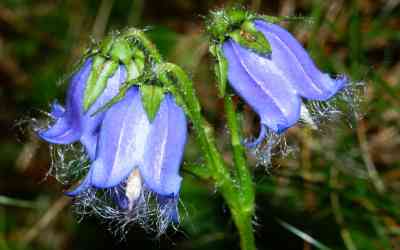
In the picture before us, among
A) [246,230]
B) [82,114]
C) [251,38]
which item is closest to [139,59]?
[82,114]

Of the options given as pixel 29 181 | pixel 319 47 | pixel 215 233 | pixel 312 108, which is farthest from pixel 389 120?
pixel 29 181

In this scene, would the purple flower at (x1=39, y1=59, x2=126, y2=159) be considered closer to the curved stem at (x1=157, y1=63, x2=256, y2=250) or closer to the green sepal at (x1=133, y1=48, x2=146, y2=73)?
the green sepal at (x1=133, y1=48, x2=146, y2=73)

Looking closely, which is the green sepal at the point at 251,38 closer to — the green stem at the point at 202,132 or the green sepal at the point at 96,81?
the green stem at the point at 202,132

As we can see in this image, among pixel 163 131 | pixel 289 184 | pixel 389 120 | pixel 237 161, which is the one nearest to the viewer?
pixel 163 131

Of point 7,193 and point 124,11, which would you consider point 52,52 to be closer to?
point 124,11

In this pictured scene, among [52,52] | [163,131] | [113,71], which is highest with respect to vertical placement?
[52,52]

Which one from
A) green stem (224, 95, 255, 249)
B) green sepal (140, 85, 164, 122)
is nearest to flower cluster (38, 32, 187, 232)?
green sepal (140, 85, 164, 122)

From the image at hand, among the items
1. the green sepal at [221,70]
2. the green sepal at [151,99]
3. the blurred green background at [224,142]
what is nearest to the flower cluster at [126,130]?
the green sepal at [151,99]
